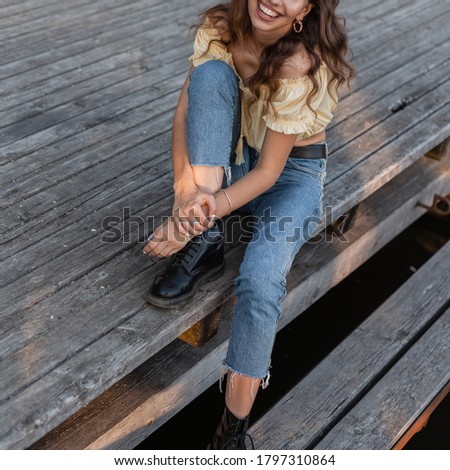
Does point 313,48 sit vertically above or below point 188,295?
above

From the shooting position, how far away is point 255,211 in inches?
93.6

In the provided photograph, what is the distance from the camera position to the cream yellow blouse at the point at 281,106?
85.0 inches

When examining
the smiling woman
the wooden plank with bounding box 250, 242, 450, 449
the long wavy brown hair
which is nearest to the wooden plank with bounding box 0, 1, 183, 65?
the smiling woman

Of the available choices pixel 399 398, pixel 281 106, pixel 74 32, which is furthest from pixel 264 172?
pixel 74 32

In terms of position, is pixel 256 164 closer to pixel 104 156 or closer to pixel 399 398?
pixel 104 156

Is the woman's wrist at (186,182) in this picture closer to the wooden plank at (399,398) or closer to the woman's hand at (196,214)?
the woman's hand at (196,214)

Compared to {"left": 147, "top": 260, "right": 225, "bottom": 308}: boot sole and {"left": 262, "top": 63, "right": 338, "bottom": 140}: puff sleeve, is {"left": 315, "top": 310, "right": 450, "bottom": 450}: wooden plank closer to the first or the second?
{"left": 147, "top": 260, "right": 225, "bottom": 308}: boot sole

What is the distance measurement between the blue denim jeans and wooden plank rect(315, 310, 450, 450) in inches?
18.4

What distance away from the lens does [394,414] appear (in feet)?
8.29

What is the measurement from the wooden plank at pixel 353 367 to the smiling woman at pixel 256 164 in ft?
0.74

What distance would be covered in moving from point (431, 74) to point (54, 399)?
8.22ft

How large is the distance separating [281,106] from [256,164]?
214 mm

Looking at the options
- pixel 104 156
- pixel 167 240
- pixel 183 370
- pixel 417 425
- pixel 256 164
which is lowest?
pixel 417 425

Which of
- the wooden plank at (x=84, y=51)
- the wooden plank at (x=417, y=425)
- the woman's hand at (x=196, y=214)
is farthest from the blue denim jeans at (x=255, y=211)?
the wooden plank at (x=84, y=51)
